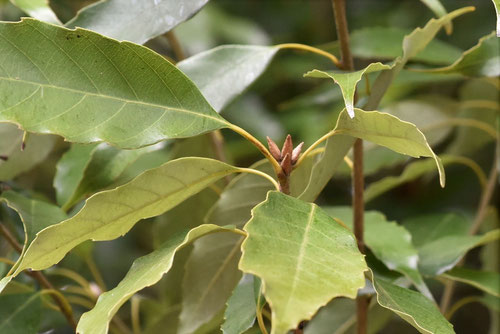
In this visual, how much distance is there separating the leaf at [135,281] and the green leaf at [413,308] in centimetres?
14

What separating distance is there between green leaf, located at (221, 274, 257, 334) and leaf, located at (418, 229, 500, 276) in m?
0.22

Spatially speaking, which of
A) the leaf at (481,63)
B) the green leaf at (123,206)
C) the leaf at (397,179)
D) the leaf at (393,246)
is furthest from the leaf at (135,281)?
the leaf at (397,179)

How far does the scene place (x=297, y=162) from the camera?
617 millimetres

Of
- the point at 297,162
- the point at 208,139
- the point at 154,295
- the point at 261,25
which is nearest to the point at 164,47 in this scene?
the point at 261,25

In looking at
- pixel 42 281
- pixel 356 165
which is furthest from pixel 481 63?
pixel 42 281

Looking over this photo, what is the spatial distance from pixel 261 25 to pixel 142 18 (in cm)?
130

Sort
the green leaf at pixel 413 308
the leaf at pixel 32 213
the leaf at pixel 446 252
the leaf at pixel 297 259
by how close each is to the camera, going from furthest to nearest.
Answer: the leaf at pixel 446 252 → the leaf at pixel 32 213 → the green leaf at pixel 413 308 → the leaf at pixel 297 259

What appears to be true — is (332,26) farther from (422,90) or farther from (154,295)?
(154,295)

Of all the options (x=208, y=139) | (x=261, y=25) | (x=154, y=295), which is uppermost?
(x=208, y=139)

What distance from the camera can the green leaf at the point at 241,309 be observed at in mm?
615

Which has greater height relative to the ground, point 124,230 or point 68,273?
point 124,230

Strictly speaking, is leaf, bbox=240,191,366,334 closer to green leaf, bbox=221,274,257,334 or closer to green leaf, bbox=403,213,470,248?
green leaf, bbox=221,274,257,334

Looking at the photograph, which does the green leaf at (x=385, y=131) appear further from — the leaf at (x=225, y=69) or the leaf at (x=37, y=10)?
the leaf at (x=37, y=10)

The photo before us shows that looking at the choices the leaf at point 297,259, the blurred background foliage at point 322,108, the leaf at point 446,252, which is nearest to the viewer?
the leaf at point 297,259
